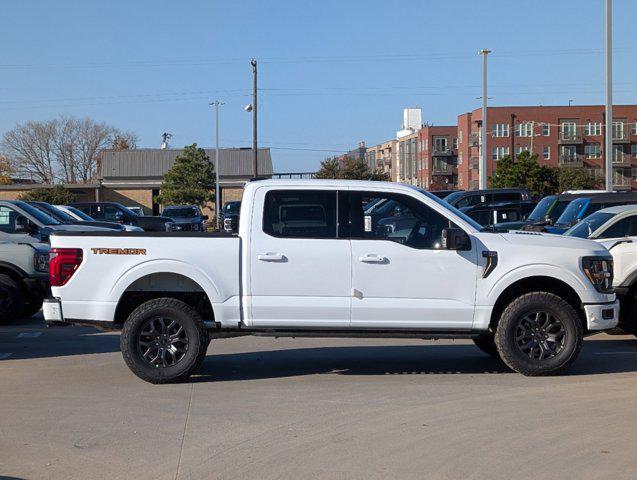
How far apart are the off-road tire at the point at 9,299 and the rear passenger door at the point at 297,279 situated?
633 centimetres

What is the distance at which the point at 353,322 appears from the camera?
9.01m

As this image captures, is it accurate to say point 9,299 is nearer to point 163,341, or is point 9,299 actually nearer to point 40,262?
point 40,262

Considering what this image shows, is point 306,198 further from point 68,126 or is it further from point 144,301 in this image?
point 68,126

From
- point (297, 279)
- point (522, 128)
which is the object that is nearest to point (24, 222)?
point (297, 279)

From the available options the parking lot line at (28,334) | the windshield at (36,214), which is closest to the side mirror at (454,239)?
the parking lot line at (28,334)

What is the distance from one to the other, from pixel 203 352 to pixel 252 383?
0.63 metres

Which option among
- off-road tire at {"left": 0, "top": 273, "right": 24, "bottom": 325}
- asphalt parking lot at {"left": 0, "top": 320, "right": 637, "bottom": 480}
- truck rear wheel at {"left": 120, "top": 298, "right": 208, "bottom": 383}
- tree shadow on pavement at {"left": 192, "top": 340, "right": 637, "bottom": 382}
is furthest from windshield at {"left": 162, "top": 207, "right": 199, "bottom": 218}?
truck rear wheel at {"left": 120, "top": 298, "right": 208, "bottom": 383}

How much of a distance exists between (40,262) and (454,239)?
776cm

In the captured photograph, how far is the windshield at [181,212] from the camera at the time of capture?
42031 millimetres

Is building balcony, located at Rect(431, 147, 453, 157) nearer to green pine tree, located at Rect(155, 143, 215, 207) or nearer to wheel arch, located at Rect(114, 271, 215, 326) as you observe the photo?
green pine tree, located at Rect(155, 143, 215, 207)

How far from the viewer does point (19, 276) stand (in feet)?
45.8

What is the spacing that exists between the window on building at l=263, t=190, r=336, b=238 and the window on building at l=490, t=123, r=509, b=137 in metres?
80.8

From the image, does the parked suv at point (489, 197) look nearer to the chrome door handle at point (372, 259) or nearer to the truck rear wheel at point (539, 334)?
the truck rear wheel at point (539, 334)

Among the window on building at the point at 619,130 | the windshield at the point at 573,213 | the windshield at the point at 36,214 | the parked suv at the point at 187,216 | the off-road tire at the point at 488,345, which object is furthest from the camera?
the window on building at the point at 619,130
